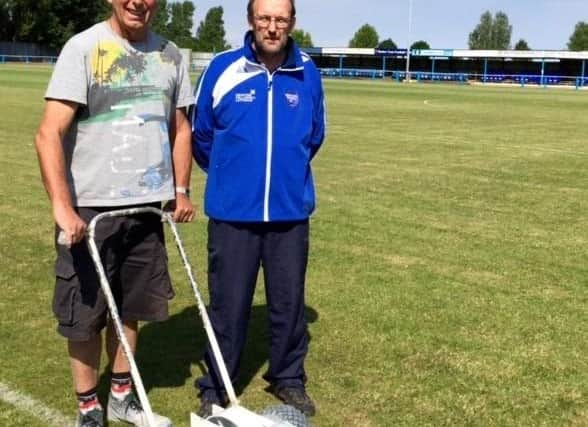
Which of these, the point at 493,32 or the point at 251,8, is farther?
the point at 493,32

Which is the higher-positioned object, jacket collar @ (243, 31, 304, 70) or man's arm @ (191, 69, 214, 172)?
jacket collar @ (243, 31, 304, 70)

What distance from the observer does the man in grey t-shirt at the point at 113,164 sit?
3.30 metres

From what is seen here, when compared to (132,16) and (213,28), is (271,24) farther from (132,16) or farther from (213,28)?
(213,28)

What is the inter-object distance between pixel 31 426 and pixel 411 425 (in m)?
1.97

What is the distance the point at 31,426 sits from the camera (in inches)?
154

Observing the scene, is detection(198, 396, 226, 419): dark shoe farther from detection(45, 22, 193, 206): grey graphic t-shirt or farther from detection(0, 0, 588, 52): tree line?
detection(0, 0, 588, 52): tree line

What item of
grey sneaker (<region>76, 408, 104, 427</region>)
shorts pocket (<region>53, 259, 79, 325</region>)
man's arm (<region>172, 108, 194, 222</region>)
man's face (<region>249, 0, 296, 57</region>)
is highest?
man's face (<region>249, 0, 296, 57</region>)

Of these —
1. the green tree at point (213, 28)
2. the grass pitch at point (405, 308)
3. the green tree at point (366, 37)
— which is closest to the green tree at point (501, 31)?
the green tree at point (366, 37)

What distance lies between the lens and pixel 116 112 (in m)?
3.45

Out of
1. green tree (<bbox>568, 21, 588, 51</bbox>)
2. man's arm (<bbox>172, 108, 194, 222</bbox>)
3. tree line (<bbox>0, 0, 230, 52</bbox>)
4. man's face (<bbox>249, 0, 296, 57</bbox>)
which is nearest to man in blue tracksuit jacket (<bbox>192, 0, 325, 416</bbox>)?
man's face (<bbox>249, 0, 296, 57</bbox>)

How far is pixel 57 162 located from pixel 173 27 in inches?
5413

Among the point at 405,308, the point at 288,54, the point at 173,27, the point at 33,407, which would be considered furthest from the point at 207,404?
the point at 173,27

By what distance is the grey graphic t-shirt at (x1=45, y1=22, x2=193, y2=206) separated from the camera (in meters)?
3.31

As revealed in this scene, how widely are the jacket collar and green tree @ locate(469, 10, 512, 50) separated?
543 ft
